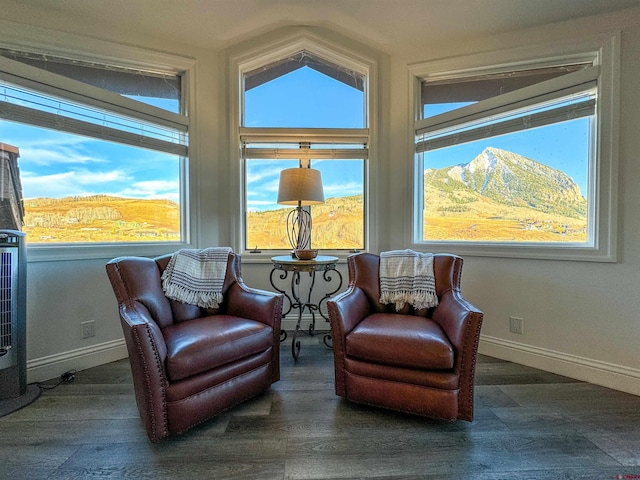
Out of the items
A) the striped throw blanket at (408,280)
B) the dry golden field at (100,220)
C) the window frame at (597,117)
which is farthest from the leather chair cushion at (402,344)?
the dry golden field at (100,220)

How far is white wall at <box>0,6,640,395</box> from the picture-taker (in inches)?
76.6

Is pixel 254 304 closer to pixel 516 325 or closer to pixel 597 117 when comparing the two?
pixel 516 325

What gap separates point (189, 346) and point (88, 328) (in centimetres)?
134

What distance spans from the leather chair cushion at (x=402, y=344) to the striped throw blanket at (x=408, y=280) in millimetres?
238

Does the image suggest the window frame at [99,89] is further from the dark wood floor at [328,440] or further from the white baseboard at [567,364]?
the white baseboard at [567,364]

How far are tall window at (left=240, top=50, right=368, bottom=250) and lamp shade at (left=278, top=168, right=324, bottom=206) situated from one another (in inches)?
25.2

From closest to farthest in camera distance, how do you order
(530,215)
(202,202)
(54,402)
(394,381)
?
(394,381)
(54,402)
(530,215)
(202,202)

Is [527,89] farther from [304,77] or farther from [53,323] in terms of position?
[53,323]

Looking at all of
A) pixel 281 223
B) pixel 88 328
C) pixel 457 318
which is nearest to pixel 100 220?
pixel 88 328

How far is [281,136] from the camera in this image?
2.85 m

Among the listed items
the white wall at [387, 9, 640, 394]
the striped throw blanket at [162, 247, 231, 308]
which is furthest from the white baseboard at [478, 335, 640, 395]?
the striped throw blanket at [162, 247, 231, 308]

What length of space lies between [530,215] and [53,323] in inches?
145

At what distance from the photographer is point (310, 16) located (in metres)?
2.58

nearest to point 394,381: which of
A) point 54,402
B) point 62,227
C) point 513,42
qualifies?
point 54,402
